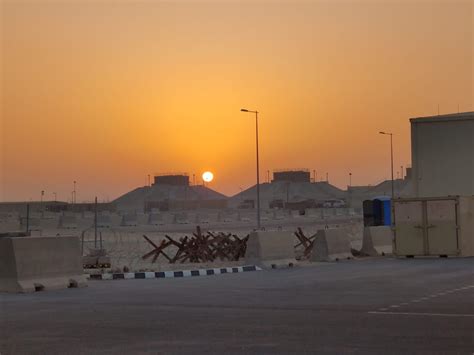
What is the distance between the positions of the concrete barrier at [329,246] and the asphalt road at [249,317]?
26.2ft

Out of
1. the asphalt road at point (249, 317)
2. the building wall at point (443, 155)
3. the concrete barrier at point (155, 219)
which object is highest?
the building wall at point (443, 155)

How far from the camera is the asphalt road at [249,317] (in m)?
10.0

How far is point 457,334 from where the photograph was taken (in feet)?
35.0

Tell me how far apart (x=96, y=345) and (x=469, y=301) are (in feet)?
23.4

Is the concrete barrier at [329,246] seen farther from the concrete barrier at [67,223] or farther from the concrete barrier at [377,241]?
the concrete barrier at [67,223]

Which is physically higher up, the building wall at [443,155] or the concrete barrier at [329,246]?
the building wall at [443,155]

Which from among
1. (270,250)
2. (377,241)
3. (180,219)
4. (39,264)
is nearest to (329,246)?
(270,250)

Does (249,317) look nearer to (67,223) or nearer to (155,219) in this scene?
(67,223)

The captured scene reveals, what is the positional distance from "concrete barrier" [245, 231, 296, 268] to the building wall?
15662 millimetres

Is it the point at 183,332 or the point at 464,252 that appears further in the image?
the point at 464,252

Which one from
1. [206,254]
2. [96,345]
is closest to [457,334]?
[96,345]

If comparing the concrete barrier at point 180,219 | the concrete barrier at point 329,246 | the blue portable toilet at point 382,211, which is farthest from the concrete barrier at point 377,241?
the concrete barrier at point 180,219

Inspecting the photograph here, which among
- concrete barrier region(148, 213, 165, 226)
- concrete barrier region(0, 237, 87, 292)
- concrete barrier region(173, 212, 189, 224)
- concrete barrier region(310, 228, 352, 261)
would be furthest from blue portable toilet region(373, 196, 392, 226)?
concrete barrier region(173, 212, 189, 224)

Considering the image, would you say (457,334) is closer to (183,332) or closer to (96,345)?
(183,332)
